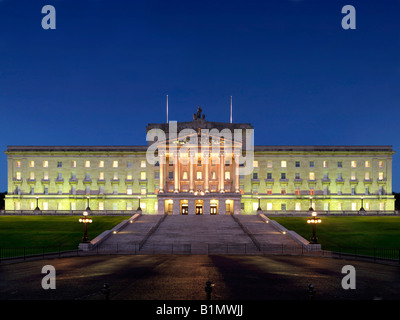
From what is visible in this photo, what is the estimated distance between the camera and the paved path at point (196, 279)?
53.2 ft

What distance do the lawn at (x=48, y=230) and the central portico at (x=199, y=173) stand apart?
15.8m

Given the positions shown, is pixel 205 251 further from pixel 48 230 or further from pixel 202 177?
pixel 202 177

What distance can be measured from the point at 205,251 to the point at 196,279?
15.2m

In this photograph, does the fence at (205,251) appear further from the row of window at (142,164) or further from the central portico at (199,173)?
the row of window at (142,164)

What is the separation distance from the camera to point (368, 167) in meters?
77.8

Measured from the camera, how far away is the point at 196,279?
1955 centimetres

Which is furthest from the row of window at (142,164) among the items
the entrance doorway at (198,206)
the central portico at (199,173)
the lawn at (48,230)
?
the lawn at (48,230)

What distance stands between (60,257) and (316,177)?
207 ft

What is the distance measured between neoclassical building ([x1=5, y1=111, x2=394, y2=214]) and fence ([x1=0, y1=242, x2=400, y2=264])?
36.3 meters

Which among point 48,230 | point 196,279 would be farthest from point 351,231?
point 48,230

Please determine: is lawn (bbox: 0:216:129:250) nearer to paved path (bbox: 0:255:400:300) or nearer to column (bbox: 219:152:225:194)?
paved path (bbox: 0:255:400:300)

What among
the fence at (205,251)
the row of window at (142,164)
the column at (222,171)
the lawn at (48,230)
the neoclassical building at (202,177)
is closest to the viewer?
the fence at (205,251)
